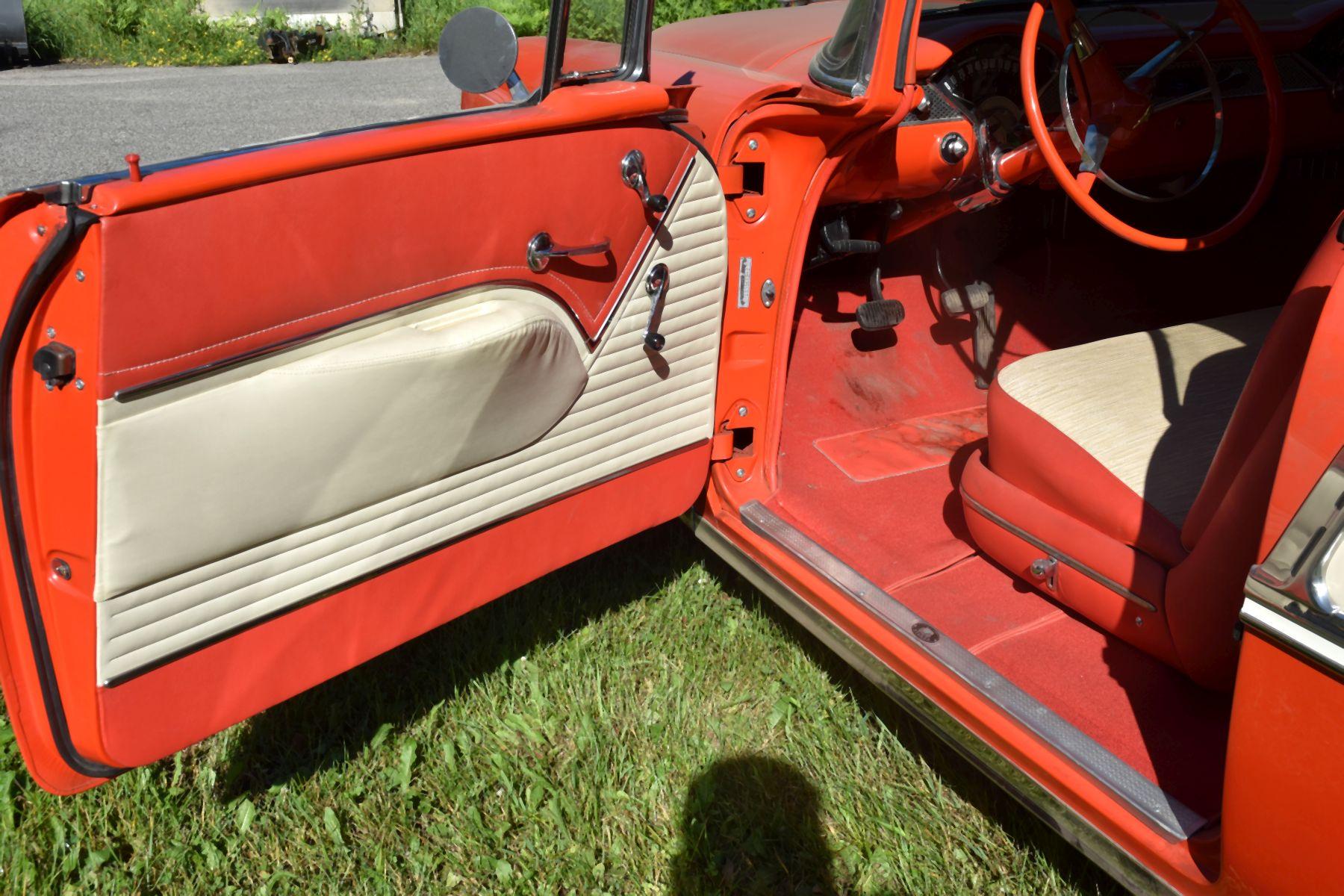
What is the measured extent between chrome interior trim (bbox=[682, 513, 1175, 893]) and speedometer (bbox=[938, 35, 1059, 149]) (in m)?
1.34

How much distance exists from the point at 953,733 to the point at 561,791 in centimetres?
88

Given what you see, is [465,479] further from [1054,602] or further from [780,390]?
[1054,602]

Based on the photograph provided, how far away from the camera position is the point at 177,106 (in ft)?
30.3

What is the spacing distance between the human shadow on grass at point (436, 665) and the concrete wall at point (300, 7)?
9.41 m

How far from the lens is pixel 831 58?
7.97 feet

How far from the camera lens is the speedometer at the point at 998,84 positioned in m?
2.85

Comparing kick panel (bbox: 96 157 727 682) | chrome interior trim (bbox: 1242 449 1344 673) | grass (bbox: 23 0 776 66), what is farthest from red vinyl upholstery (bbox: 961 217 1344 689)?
grass (bbox: 23 0 776 66)

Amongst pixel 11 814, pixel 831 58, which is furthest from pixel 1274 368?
pixel 11 814

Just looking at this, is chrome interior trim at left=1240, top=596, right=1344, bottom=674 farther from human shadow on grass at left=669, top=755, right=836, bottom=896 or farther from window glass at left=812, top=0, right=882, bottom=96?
window glass at left=812, top=0, right=882, bottom=96

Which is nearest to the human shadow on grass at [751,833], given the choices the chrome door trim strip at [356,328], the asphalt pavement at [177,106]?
the chrome door trim strip at [356,328]

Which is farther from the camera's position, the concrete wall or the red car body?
the concrete wall

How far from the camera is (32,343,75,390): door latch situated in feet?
4.89

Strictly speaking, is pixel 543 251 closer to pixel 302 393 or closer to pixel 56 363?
pixel 302 393

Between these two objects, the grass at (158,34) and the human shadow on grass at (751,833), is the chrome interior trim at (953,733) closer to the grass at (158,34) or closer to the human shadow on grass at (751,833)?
the human shadow on grass at (751,833)
